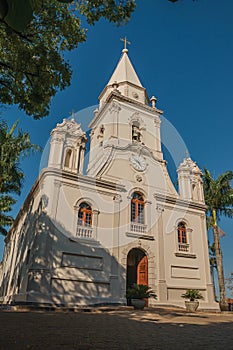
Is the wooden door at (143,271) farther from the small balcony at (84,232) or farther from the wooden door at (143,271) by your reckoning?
the small balcony at (84,232)

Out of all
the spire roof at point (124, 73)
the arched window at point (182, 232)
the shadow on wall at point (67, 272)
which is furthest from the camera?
the spire roof at point (124, 73)

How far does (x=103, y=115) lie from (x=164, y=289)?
15.4m

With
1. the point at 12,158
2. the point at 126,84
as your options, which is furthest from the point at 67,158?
the point at 126,84

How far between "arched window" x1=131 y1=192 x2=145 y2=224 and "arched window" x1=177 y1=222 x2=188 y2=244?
311cm

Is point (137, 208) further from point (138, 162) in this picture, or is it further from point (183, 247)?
point (183, 247)

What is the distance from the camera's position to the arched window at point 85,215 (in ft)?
53.8

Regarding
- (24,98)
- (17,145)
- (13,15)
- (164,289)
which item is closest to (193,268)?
(164,289)

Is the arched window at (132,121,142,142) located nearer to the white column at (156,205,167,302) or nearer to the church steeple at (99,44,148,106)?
the church steeple at (99,44,148,106)

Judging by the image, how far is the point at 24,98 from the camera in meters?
8.18

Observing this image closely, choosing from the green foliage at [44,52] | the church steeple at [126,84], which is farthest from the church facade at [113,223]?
the green foliage at [44,52]

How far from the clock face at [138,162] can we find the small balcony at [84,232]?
641 centimetres

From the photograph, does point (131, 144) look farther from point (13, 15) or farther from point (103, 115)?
point (13, 15)

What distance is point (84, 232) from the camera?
16.0m

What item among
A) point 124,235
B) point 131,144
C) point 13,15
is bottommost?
point 13,15
